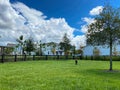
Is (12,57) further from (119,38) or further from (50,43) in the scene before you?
(50,43)

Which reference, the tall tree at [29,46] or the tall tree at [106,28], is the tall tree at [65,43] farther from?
the tall tree at [106,28]

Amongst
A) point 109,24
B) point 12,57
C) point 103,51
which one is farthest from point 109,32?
point 103,51

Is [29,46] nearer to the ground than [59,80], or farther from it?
farther from it

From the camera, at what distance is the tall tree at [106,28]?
1953 centimetres

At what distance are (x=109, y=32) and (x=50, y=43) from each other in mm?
56839

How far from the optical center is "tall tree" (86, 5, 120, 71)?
19.5 m

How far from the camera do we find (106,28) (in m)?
19.7

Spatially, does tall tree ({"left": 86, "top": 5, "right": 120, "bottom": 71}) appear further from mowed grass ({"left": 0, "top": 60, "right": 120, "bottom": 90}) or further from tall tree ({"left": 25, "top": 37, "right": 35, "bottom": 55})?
tall tree ({"left": 25, "top": 37, "right": 35, "bottom": 55})

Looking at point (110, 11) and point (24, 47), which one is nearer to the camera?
point (110, 11)

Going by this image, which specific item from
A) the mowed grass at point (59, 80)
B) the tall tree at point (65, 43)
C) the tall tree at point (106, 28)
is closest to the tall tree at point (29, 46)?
the tall tree at point (65, 43)

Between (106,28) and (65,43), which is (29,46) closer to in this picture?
(65,43)

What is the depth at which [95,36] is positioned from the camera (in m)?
19.9

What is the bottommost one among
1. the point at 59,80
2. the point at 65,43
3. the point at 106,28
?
the point at 59,80

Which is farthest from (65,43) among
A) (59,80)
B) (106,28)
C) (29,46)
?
(59,80)
